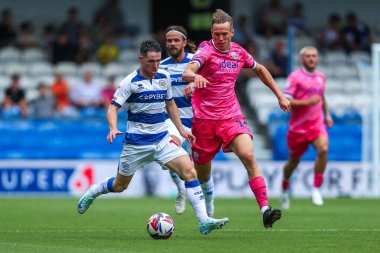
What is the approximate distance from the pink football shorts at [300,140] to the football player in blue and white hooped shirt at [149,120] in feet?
17.5

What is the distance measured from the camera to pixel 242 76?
26.6 m

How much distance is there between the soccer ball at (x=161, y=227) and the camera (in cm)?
1139

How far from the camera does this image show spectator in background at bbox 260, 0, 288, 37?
2780cm

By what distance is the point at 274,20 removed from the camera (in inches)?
1097

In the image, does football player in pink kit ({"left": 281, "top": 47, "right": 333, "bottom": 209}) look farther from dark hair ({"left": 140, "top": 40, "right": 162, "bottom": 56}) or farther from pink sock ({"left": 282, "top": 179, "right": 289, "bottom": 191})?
dark hair ({"left": 140, "top": 40, "right": 162, "bottom": 56})

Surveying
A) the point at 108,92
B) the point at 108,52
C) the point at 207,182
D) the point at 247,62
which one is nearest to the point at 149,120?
the point at 247,62

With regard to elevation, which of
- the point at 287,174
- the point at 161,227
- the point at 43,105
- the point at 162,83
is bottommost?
the point at 287,174

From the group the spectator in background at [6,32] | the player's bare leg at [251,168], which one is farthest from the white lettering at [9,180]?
the player's bare leg at [251,168]

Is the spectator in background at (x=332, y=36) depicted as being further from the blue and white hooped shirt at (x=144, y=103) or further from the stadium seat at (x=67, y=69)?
the blue and white hooped shirt at (x=144, y=103)

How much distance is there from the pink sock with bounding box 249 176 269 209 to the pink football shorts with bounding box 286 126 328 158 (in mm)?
5342

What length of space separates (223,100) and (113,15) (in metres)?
14.8

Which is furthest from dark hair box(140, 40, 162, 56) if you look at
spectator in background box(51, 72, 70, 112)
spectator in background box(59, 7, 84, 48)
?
spectator in background box(59, 7, 84, 48)

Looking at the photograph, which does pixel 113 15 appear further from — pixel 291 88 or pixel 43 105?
pixel 291 88

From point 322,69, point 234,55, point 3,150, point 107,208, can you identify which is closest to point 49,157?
point 3,150
